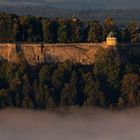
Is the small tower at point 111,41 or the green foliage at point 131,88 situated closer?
the green foliage at point 131,88

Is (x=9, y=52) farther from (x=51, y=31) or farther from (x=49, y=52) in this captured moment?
(x=51, y=31)

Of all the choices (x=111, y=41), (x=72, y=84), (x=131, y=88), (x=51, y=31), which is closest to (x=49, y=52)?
(x=51, y=31)

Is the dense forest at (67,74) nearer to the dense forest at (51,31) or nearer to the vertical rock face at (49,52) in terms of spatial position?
the dense forest at (51,31)

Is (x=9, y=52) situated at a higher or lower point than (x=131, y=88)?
higher

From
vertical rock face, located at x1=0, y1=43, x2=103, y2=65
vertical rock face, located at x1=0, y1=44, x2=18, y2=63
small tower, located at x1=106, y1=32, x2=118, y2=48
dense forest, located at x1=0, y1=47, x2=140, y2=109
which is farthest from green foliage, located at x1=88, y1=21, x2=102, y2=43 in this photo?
vertical rock face, located at x1=0, y1=44, x2=18, y2=63

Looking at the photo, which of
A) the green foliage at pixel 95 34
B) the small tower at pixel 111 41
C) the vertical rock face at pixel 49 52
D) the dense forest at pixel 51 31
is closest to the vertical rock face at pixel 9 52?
the vertical rock face at pixel 49 52

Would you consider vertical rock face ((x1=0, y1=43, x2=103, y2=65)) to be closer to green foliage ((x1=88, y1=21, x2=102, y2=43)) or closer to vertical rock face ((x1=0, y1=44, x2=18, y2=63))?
vertical rock face ((x1=0, y1=44, x2=18, y2=63))

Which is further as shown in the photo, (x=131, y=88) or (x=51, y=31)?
(x=51, y=31)
